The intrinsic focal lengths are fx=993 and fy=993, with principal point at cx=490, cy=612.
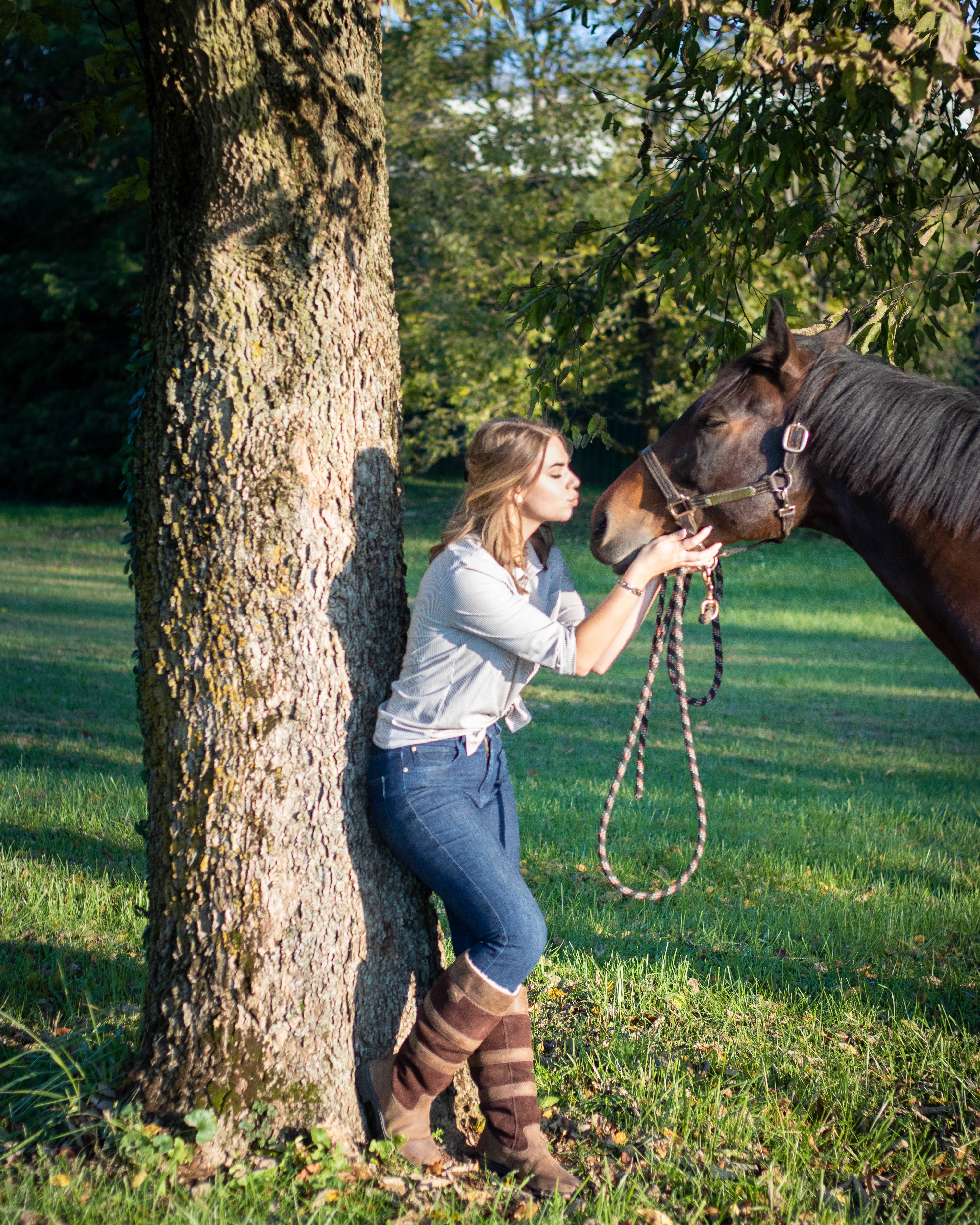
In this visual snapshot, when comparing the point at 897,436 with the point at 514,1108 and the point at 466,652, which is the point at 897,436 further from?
the point at 514,1108

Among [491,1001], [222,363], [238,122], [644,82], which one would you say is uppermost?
[644,82]

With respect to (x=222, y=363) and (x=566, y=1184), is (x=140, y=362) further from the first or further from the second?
(x=566, y=1184)

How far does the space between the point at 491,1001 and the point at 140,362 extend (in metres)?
1.95

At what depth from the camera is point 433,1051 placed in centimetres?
248

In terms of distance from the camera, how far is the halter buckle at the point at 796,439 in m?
2.79

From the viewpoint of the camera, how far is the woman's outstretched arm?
2545 mm

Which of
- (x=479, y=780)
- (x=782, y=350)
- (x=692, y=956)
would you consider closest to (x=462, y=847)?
(x=479, y=780)

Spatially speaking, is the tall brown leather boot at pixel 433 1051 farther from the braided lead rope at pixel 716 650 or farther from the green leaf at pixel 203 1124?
the braided lead rope at pixel 716 650

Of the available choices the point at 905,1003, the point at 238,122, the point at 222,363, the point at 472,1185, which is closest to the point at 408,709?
the point at 222,363

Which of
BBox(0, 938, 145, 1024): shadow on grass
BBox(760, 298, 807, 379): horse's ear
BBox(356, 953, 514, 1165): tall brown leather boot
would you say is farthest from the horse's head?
BBox(0, 938, 145, 1024): shadow on grass

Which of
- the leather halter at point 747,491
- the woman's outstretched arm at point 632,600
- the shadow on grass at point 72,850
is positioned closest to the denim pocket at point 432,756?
the woman's outstretched arm at point 632,600

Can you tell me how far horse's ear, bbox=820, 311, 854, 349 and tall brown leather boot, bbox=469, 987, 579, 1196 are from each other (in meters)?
2.04

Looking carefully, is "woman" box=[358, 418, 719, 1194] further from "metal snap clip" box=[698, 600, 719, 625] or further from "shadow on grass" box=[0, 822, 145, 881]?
"shadow on grass" box=[0, 822, 145, 881]

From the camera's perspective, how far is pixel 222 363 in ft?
8.41
